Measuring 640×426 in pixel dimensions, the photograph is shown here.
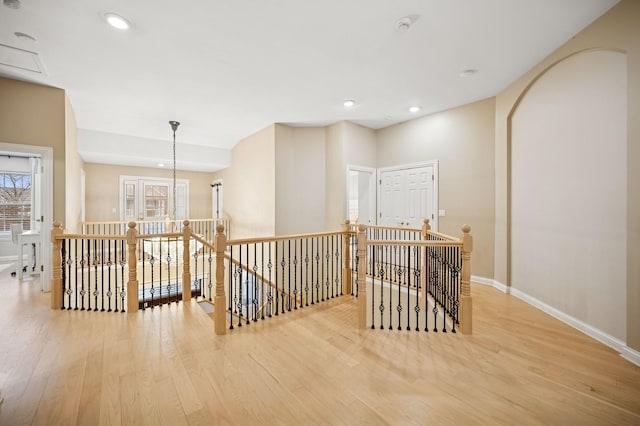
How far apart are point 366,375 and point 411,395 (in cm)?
37

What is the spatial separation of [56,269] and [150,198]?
19.4ft

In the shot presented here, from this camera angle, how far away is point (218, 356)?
7.97 ft

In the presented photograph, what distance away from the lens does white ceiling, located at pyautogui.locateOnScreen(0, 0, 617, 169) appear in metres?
2.49

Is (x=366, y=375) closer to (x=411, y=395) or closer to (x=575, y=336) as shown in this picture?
(x=411, y=395)

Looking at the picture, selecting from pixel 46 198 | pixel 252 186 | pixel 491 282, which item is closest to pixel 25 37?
pixel 46 198

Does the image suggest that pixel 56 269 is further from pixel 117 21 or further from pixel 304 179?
pixel 304 179

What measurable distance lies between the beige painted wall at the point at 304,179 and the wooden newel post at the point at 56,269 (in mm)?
3642

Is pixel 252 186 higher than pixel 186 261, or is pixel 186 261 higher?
pixel 252 186

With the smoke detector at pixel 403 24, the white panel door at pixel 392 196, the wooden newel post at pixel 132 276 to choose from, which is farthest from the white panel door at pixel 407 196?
the wooden newel post at pixel 132 276

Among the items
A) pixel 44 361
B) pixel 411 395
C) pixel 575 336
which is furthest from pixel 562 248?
pixel 44 361

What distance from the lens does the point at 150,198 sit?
28.7ft

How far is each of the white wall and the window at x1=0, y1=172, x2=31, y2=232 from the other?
1098cm

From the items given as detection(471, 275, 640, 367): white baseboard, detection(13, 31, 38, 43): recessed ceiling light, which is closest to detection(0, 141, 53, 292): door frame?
detection(13, 31, 38, 43): recessed ceiling light

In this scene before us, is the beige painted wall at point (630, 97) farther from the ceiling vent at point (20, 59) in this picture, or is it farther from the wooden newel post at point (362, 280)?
the ceiling vent at point (20, 59)
